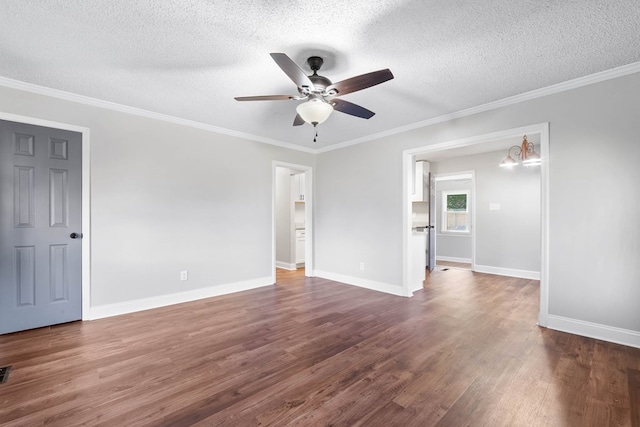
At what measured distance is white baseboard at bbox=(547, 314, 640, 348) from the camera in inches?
102

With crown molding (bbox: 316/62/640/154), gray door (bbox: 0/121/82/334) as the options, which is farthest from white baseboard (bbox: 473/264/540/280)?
gray door (bbox: 0/121/82/334)

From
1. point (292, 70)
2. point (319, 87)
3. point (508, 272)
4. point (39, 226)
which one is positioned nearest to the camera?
point (292, 70)

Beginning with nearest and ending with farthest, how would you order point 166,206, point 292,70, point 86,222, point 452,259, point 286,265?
point 292,70 → point 86,222 → point 166,206 → point 286,265 → point 452,259

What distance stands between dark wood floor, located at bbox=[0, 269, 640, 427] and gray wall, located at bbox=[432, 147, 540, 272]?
2.43 meters

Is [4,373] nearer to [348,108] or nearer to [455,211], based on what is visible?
[348,108]

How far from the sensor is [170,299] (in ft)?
12.6

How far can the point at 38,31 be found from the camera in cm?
210

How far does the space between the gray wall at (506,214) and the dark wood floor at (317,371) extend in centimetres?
243

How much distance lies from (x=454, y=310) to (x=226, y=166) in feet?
12.3

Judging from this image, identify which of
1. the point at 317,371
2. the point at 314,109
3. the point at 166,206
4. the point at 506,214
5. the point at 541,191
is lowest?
the point at 317,371

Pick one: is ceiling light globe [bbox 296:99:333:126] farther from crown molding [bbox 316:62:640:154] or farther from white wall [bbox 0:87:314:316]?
white wall [bbox 0:87:314:316]

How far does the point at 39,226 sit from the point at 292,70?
10.2 feet

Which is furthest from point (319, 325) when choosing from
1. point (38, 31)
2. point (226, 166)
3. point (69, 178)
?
point (38, 31)

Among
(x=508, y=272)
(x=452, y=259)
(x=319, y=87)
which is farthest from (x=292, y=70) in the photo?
(x=452, y=259)
